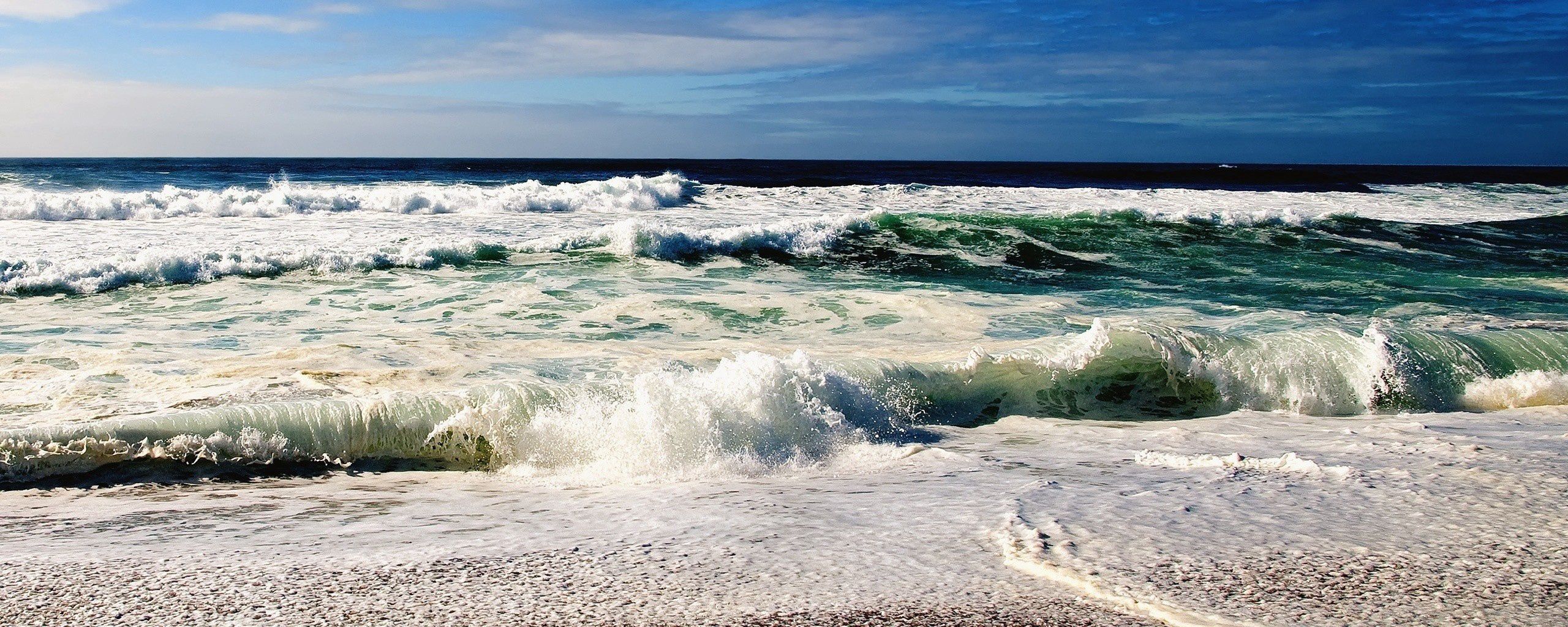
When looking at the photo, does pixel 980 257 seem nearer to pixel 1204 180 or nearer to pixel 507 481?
pixel 507 481

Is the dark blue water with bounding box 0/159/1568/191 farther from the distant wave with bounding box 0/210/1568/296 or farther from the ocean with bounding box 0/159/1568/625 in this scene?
the ocean with bounding box 0/159/1568/625

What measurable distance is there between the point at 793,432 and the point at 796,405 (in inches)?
5.9

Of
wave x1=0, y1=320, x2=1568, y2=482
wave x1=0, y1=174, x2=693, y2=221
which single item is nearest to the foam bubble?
wave x1=0, y1=320, x2=1568, y2=482

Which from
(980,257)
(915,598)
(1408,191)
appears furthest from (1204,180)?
(915,598)

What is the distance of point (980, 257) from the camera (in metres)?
13.2

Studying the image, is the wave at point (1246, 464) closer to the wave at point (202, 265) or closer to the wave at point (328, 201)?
the wave at point (202, 265)

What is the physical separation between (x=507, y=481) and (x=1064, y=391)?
9.85 ft

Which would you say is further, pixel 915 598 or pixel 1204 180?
pixel 1204 180

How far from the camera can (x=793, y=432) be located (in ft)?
13.7

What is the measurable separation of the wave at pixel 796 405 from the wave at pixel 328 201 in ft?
51.8

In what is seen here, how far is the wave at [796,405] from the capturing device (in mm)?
3891

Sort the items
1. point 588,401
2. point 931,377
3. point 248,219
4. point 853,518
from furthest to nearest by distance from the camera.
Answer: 1. point 248,219
2. point 931,377
3. point 588,401
4. point 853,518

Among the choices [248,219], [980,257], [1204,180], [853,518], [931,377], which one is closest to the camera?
[853,518]

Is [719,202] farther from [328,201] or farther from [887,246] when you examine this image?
[887,246]
